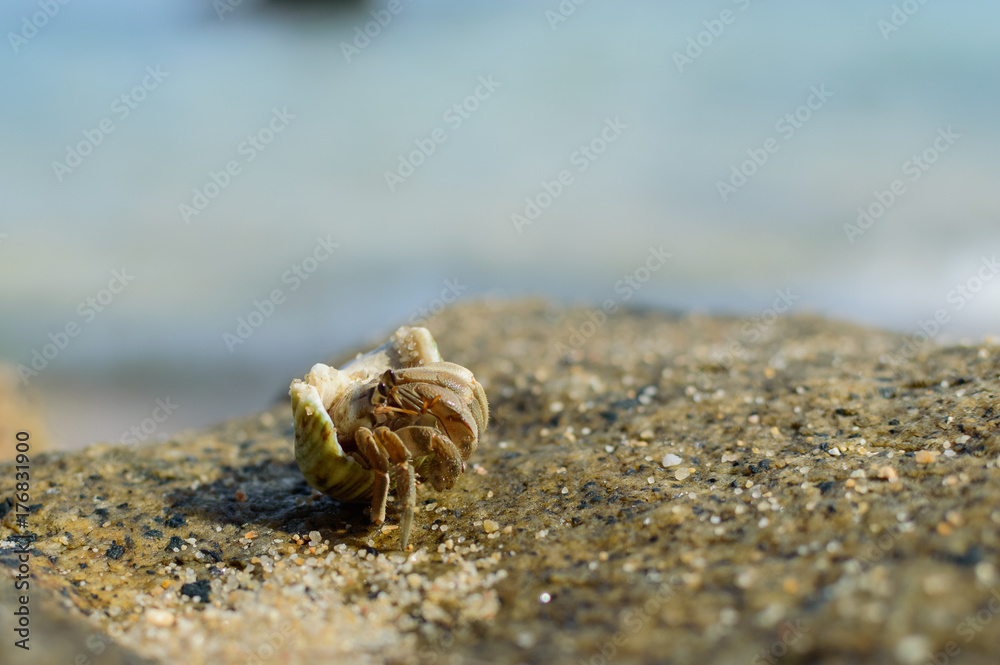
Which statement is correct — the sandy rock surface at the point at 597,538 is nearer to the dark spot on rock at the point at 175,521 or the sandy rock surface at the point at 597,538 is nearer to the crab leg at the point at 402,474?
the dark spot on rock at the point at 175,521

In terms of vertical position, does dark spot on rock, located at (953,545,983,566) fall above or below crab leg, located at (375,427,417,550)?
below

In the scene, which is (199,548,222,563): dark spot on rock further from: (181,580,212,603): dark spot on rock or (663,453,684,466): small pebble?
(663,453,684,466): small pebble

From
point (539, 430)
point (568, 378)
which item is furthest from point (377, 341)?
point (539, 430)

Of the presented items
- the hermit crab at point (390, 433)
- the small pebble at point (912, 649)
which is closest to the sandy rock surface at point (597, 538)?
the small pebble at point (912, 649)

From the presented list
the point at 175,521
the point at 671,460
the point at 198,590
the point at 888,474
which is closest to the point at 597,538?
the point at 671,460

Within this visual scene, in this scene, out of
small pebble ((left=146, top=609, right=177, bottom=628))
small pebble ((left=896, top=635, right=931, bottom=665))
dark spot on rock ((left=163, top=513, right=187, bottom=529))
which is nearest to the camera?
small pebble ((left=896, top=635, right=931, bottom=665))

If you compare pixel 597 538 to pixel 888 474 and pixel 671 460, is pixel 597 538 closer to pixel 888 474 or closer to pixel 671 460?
pixel 671 460

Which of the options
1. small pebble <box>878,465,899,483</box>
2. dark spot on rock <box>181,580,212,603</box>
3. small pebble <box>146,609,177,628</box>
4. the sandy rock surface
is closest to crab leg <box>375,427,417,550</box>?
the sandy rock surface

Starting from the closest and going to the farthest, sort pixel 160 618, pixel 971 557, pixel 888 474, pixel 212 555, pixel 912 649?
pixel 912 649
pixel 971 557
pixel 160 618
pixel 888 474
pixel 212 555
